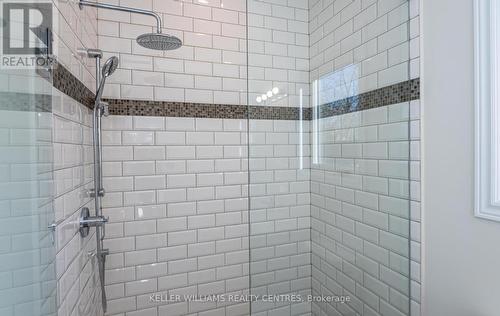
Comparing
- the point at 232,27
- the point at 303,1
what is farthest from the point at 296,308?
the point at 303,1

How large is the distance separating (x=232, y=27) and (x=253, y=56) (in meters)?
0.43

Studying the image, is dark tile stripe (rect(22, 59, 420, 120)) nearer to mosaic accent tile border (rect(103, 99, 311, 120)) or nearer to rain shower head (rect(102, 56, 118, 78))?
mosaic accent tile border (rect(103, 99, 311, 120))

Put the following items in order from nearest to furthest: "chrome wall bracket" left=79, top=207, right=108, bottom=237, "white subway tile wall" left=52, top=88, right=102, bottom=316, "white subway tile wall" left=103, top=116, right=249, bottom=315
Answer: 1. "white subway tile wall" left=52, top=88, right=102, bottom=316
2. "chrome wall bracket" left=79, top=207, right=108, bottom=237
3. "white subway tile wall" left=103, top=116, right=249, bottom=315

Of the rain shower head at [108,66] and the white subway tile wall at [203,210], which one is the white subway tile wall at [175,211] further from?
the rain shower head at [108,66]

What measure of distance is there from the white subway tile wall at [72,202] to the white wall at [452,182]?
1.52 m

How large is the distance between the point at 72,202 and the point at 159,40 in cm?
93

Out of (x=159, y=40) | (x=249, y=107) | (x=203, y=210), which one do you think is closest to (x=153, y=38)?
(x=159, y=40)

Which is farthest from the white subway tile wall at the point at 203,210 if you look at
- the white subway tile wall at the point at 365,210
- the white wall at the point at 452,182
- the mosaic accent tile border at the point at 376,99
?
the white wall at the point at 452,182

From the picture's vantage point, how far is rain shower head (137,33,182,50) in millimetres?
1425

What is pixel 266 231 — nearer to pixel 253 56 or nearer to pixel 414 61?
pixel 253 56

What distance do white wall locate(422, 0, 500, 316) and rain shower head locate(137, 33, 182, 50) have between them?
125 centimetres

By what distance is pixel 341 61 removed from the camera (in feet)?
5.74

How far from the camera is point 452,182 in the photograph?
1.13m

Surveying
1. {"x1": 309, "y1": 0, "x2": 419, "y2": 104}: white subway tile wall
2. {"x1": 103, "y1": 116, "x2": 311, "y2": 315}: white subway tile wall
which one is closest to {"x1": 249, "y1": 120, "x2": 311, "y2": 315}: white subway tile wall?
{"x1": 103, "y1": 116, "x2": 311, "y2": 315}: white subway tile wall
